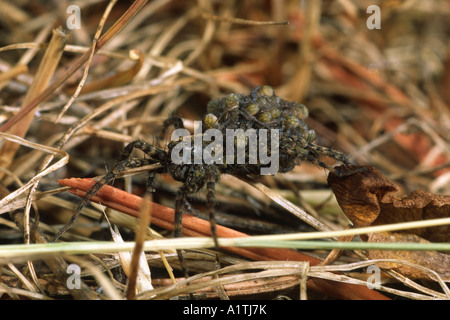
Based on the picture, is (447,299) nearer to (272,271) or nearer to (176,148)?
(272,271)

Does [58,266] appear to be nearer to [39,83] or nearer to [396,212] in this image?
[39,83]

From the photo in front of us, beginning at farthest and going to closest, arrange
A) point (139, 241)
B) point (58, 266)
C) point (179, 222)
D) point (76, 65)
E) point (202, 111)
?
point (202, 111), point (76, 65), point (179, 222), point (58, 266), point (139, 241)

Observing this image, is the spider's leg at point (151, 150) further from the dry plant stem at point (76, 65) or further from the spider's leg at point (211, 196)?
the dry plant stem at point (76, 65)

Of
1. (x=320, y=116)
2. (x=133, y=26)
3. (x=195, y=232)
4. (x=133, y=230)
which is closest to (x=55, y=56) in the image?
(x=133, y=230)

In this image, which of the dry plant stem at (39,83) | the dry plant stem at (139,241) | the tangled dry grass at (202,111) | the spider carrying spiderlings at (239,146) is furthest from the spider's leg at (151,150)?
the dry plant stem at (139,241)

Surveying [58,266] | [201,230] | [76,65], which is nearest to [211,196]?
[201,230]

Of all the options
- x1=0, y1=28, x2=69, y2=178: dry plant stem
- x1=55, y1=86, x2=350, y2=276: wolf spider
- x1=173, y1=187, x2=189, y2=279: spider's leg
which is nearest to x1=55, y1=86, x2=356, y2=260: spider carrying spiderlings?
x1=55, y1=86, x2=350, y2=276: wolf spider

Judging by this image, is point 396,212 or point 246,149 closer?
point 396,212
